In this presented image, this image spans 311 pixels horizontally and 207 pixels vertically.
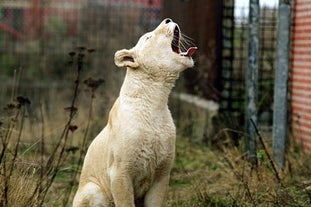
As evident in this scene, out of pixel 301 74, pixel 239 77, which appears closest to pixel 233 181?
pixel 301 74

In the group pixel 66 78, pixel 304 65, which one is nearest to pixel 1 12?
pixel 66 78

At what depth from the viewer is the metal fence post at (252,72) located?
8047 mm

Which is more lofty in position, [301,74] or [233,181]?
[301,74]

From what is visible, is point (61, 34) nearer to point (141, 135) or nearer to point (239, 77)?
point (239, 77)

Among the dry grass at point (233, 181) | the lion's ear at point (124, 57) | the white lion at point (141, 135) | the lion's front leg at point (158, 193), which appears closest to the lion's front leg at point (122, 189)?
the white lion at point (141, 135)

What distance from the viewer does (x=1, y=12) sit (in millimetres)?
14961

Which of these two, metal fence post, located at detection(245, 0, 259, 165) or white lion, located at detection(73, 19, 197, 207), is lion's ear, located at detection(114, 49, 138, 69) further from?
metal fence post, located at detection(245, 0, 259, 165)

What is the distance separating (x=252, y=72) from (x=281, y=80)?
0.50 metres

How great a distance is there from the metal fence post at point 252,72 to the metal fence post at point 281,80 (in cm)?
27

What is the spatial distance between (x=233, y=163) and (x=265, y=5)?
13.2 ft

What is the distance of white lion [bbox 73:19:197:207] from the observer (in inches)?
210

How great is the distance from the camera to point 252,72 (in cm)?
816

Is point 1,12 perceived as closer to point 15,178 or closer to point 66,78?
point 66,78

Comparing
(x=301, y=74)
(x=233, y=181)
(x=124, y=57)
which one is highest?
(x=124, y=57)
